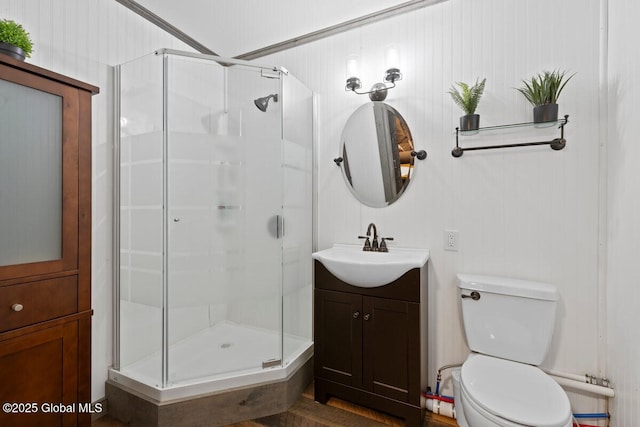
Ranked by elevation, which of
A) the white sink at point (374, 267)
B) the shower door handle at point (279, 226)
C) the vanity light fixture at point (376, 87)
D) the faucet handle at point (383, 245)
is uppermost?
the vanity light fixture at point (376, 87)

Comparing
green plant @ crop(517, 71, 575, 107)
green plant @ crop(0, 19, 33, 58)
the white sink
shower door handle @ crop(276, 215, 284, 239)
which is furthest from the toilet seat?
green plant @ crop(0, 19, 33, 58)

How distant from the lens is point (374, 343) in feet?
5.52

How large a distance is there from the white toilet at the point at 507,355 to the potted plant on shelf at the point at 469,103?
0.84 metres

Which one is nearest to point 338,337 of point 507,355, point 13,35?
point 507,355

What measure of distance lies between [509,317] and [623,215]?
662 millimetres

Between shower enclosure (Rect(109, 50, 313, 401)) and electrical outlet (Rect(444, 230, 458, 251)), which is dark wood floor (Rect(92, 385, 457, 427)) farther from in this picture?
electrical outlet (Rect(444, 230, 458, 251))

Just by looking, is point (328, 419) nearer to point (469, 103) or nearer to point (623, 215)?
point (623, 215)

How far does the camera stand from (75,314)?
131 centimetres

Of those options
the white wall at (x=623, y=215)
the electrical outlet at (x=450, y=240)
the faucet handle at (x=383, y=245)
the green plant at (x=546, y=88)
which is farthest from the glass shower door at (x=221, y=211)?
the white wall at (x=623, y=215)

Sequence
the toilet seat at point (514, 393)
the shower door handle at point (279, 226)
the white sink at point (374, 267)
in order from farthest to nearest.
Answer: the shower door handle at point (279, 226) → the white sink at point (374, 267) → the toilet seat at point (514, 393)

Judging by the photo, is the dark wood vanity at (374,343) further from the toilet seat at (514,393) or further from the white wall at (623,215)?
the white wall at (623,215)

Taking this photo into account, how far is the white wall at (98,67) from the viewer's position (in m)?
1.56

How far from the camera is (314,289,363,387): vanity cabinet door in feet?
5.67

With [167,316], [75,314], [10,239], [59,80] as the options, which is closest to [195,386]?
[167,316]
